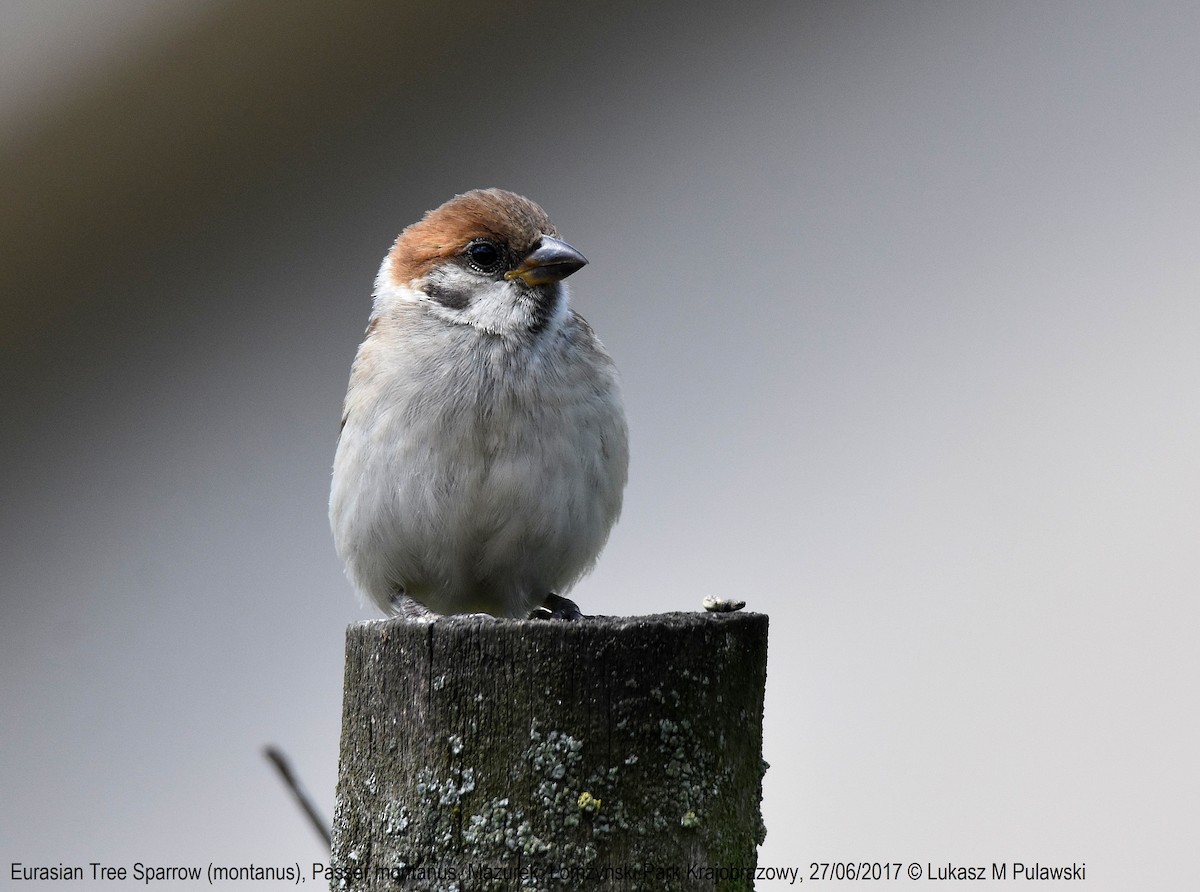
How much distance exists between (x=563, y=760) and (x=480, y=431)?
1440 millimetres

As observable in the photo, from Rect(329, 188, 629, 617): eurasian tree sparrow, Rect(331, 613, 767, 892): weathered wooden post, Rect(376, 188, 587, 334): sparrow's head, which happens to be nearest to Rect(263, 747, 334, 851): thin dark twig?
Rect(331, 613, 767, 892): weathered wooden post

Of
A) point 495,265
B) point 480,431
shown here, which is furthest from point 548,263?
point 480,431

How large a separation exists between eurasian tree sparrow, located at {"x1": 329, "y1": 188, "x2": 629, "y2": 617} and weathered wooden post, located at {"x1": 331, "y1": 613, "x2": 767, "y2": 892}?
124 centimetres

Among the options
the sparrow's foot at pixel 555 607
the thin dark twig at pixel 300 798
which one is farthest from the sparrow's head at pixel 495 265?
the thin dark twig at pixel 300 798

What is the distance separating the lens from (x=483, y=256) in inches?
129

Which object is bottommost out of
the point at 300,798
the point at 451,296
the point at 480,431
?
the point at 300,798

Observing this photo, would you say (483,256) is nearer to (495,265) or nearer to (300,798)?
(495,265)

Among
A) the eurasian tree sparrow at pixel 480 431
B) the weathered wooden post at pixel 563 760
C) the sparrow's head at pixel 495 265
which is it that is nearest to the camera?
the weathered wooden post at pixel 563 760

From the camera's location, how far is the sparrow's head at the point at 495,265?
322cm

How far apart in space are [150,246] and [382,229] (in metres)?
0.92

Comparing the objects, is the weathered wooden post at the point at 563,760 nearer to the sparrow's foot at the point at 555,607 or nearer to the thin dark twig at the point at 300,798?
the thin dark twig at the point at 300,798

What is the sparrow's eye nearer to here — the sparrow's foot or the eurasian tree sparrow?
the eurasian tree sparrow

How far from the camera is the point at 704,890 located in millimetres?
1754

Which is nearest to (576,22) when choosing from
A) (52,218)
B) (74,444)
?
(52,218)
